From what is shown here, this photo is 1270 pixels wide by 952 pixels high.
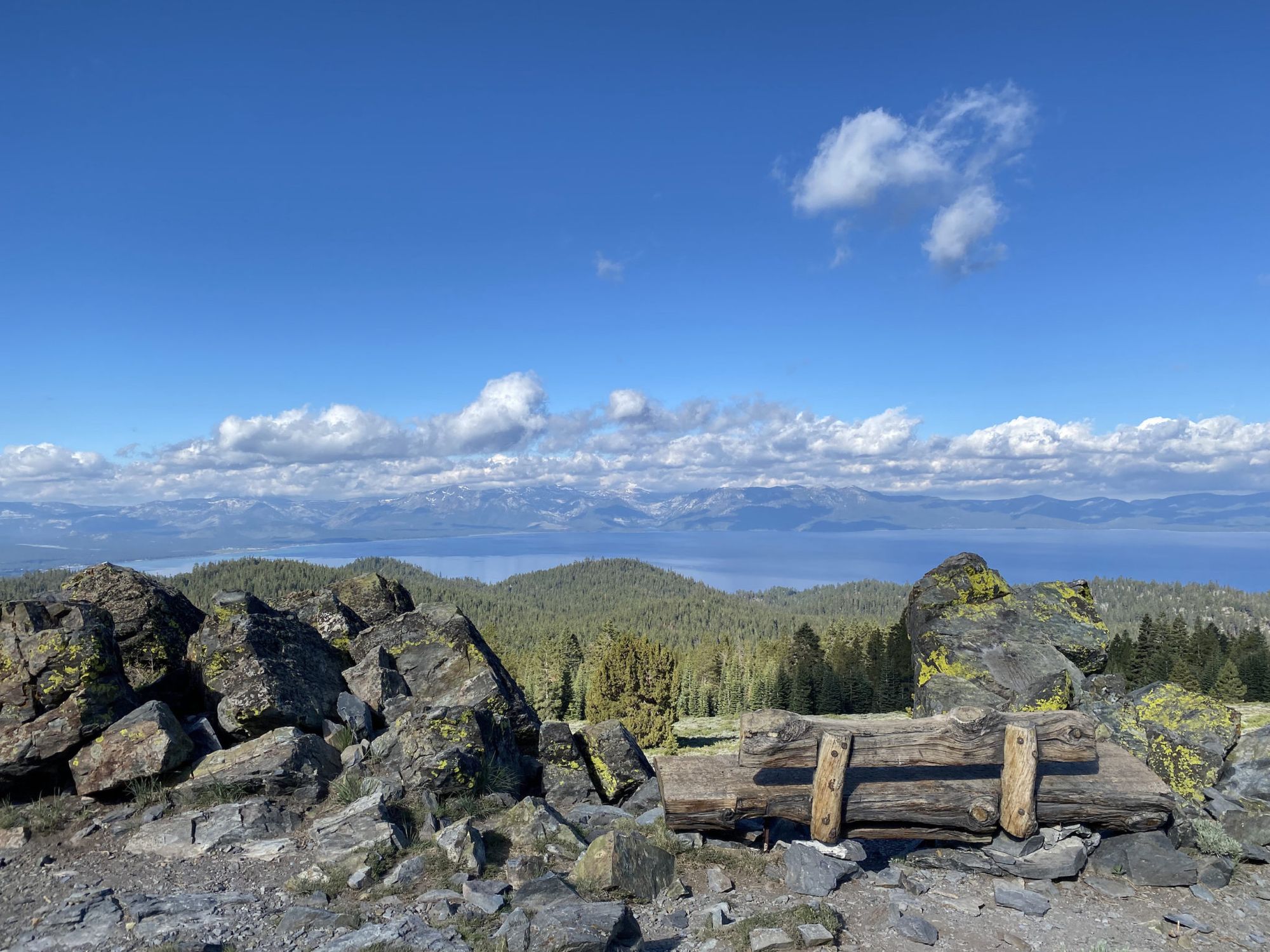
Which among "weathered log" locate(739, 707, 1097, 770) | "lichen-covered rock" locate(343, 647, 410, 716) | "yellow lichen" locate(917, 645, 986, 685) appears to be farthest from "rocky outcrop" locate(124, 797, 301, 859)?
"yellow lichen" locate(917, 645, 986, 685)

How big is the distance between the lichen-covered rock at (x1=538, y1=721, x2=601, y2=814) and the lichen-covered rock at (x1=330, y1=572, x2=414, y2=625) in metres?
6.43

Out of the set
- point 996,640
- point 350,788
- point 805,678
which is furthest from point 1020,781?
point 805,678

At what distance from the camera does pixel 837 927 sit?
754cm

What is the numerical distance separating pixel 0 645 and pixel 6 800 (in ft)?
8.70

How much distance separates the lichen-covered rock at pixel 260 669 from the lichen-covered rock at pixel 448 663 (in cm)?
145

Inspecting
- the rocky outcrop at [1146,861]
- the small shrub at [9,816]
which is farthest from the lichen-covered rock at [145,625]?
the rocky outcrop at [1146,861]

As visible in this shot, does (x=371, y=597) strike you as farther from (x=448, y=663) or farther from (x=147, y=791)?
(x=147, y=791)

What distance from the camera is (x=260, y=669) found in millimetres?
12703

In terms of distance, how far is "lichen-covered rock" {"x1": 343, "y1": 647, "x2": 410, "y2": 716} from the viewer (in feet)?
46.1

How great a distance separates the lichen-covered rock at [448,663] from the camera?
13.5 meters

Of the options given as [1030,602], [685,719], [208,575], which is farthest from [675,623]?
[1030,602]

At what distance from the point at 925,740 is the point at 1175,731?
653 centimetres

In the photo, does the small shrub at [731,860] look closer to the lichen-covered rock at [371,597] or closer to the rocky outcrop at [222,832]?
the rocky outcrop at [222,832]

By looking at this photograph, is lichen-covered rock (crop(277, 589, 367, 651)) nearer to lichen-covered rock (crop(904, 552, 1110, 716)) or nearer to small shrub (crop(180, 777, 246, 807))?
small shrub (crop(180, 777, 246, 807))
